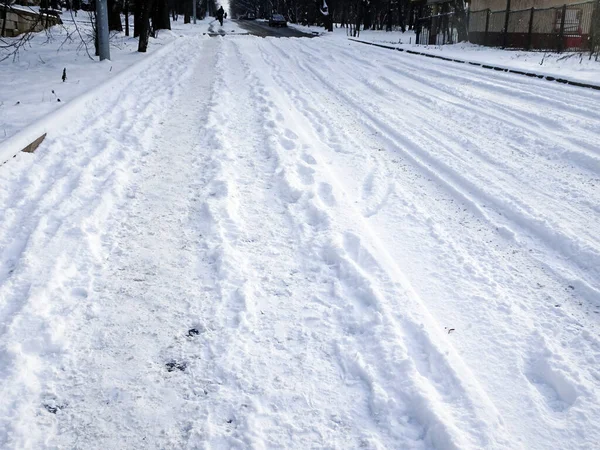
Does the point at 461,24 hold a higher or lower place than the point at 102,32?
higher

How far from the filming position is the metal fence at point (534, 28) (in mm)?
21234

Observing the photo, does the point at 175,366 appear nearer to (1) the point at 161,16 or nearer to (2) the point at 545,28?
(2) the point at 545,28

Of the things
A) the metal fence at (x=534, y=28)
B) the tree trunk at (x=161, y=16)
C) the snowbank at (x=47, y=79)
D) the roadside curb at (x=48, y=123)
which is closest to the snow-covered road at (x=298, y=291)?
the roadside curb at (x=48, y=123)

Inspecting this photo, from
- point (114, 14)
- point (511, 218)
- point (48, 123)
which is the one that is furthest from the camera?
point (114, 14)

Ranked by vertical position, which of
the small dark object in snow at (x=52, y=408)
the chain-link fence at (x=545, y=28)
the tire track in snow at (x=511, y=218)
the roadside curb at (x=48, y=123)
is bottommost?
the small dark object in snow at (x=52, y=408)

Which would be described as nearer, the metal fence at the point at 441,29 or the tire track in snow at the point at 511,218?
the tire track in snow at the point at 511,218

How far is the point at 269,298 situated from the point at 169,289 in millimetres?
600

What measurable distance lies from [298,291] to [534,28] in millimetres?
24279

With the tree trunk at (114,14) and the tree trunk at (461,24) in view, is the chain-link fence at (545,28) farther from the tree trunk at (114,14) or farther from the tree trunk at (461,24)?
the tree trunk at (114,14)

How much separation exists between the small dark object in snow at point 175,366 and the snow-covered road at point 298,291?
1cm

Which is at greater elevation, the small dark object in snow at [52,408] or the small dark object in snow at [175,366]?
the small dark object in snow at [175,366]

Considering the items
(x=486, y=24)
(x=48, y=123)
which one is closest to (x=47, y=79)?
(x=48, y=123)

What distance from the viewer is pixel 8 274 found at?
331 centimetres

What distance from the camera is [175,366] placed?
2.61 m
